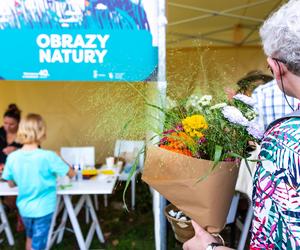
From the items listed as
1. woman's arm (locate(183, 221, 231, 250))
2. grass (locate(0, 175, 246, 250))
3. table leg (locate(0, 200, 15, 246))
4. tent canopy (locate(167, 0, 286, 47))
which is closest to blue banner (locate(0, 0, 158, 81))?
woman's arm (locate(183, 221, 231, 250))

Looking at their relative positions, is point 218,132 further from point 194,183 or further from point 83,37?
point 83,37

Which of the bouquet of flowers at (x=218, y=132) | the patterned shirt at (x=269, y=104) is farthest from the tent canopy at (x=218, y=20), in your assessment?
the bouquet of flowers at (x=218, y=132)

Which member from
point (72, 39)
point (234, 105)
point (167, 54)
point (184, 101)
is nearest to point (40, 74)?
point (72, 39)

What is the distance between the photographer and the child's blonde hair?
2478mm

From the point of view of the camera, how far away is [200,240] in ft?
3.38

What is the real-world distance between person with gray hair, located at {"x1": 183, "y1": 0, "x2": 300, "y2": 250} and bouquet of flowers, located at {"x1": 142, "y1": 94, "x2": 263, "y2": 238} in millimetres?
180

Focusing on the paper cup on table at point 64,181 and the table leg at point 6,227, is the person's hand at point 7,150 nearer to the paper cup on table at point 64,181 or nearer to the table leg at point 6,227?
the table leg at point 6,227

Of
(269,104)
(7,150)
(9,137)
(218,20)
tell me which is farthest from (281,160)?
(218,20)

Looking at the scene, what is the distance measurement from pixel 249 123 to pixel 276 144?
212 millimetres

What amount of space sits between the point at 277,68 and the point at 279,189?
29 cm

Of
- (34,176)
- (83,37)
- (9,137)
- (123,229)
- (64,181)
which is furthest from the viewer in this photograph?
(9,137)

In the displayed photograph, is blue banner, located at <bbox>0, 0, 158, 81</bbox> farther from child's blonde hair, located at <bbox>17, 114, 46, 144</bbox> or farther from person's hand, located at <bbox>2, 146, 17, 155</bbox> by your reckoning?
person's hand, located at <bbox>2, 146, 17, 155</bbox>

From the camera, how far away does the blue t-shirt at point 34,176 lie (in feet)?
7.93

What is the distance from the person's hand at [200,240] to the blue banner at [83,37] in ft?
2.97
